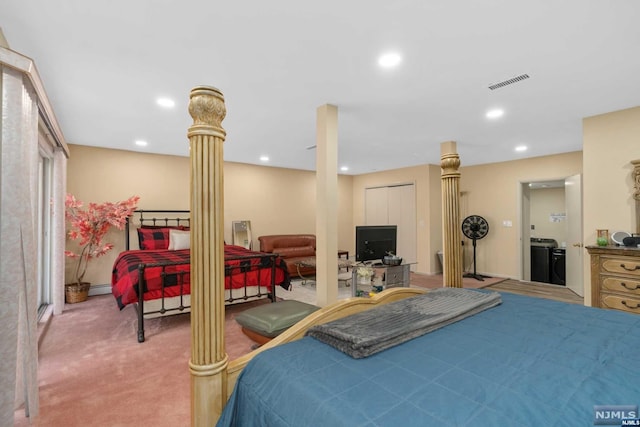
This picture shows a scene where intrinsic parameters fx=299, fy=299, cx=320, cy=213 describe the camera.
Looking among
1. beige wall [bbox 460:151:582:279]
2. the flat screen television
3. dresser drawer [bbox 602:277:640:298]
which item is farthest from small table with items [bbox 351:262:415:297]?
beige wall [bbox 460:151:582:279]

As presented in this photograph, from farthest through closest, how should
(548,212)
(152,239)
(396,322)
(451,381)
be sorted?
(548,212)
(152,239)
(396,322)
(451,381)

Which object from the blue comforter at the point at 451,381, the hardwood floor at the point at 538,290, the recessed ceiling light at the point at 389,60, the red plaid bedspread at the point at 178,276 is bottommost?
the hardwood floor at the point at 538,290

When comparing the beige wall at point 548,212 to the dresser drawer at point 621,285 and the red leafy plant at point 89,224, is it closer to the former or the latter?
the dresser drawer at point 621,285

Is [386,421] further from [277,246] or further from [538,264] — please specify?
[538,264]

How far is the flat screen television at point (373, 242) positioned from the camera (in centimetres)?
414

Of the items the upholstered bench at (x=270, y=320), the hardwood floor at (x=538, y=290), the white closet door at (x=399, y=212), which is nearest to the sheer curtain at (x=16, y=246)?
the upholstered bench at (x=270, y=320)

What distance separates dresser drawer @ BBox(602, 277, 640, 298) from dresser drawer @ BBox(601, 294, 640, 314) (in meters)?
0.06

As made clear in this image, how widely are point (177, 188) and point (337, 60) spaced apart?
4.65m

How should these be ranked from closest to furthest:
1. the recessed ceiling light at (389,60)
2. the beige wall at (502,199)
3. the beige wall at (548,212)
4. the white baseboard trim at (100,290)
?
the recessed ceiling light at (389,60) → the white baseboard trim at (100,290) → the beige wall at (502,199) → the beige wall at (548,212)

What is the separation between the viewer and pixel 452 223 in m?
2.51

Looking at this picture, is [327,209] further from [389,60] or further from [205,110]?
[205,110]

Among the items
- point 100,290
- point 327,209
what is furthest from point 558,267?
point 100,290

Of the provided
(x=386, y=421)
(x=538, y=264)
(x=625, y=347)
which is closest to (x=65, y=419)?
(x=386, y=421)

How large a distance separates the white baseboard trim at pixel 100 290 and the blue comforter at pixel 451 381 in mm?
5259
